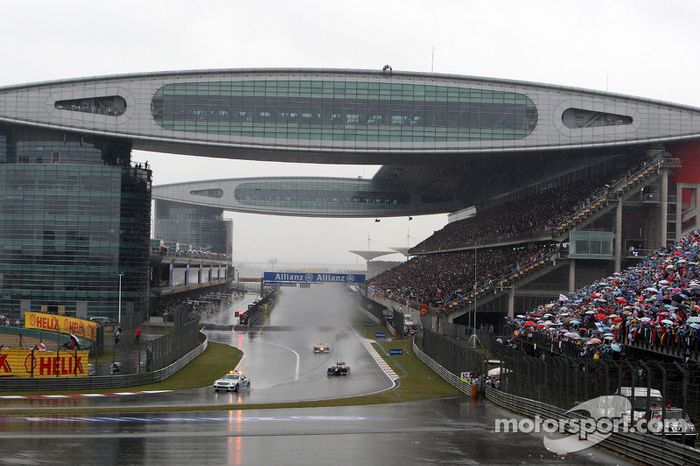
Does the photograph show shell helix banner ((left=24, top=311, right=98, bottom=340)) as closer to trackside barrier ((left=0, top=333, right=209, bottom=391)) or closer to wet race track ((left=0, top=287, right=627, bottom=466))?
trackside barrier ((left=0, top=333, right=209, bottom=391))

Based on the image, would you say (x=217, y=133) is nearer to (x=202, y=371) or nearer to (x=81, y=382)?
(x=202, y=371)

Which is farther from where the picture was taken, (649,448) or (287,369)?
(287,369)

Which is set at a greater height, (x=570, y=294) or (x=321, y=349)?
(x=570, y=294)

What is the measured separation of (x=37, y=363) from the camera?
37.0m

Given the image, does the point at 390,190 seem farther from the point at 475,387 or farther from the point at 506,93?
the point at 475,387

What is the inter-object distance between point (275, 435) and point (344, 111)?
50255mm

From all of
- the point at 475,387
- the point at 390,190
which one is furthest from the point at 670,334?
the point at 390,190

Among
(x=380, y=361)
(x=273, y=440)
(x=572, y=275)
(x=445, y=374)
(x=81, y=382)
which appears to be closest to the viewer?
(x=273, y=440)

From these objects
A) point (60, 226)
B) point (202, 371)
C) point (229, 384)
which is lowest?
point (202, 371)

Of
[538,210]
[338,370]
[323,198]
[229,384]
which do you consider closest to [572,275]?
[538,210]

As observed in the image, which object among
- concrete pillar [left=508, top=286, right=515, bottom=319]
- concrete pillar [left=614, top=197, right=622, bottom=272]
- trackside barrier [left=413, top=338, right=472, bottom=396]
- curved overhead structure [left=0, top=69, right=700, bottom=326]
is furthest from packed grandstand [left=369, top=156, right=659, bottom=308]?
trackside barrier [left=413, top=338, right=472, bottom=396]

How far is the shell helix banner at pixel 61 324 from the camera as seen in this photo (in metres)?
53.6

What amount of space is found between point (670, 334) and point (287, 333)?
52.5 metres

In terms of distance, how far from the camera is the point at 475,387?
36719 millimetres
